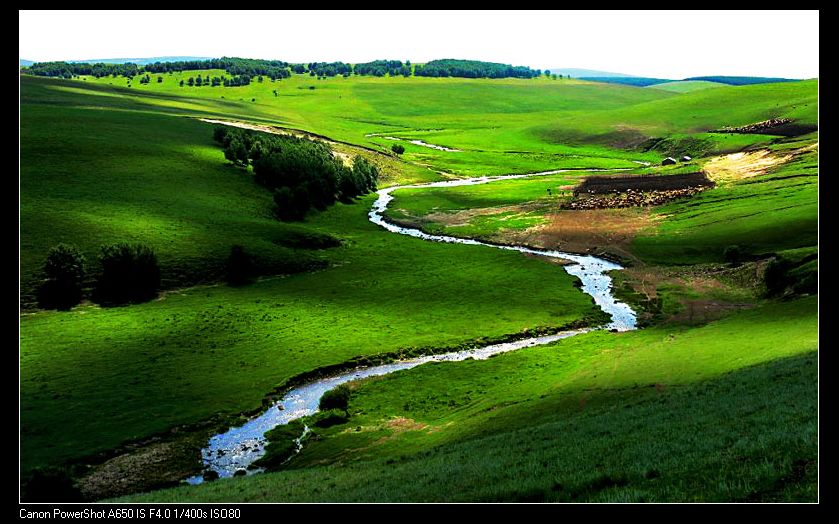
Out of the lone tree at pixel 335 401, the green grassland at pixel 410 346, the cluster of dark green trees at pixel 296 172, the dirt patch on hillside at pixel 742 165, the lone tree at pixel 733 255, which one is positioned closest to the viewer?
the green grassland at pixel 410 346

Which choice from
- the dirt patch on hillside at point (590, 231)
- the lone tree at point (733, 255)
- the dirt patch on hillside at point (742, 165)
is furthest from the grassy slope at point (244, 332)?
the dirt patch on hillside at point (742, 165)

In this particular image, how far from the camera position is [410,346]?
72.4 m

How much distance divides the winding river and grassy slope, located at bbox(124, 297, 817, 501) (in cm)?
342

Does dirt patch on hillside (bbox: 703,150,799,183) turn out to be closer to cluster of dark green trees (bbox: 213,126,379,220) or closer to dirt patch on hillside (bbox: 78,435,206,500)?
cluster of dark green trees (bbox: 213,126,379,220)

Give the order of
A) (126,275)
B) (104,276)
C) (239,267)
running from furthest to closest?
(239,267)
(104,276)
(126,275)

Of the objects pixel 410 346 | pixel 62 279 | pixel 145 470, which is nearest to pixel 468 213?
pixel 410 346

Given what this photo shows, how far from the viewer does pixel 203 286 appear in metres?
91.8

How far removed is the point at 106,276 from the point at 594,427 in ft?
233

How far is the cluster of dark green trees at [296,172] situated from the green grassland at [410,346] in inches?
169

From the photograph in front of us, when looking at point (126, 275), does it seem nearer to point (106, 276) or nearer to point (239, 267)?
point (106, 276)

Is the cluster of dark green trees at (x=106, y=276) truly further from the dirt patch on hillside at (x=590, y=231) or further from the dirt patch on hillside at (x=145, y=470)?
the dirt patch on hillside at (x=590, y=231)

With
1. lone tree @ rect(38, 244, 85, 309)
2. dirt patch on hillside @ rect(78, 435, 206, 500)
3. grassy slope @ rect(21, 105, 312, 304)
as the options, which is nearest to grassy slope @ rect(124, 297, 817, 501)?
dirt patch on hillside @ rect(78, 435, 206, 500)

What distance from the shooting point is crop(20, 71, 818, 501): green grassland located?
1088 inches

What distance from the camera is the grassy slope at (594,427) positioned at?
21547 millimetres
